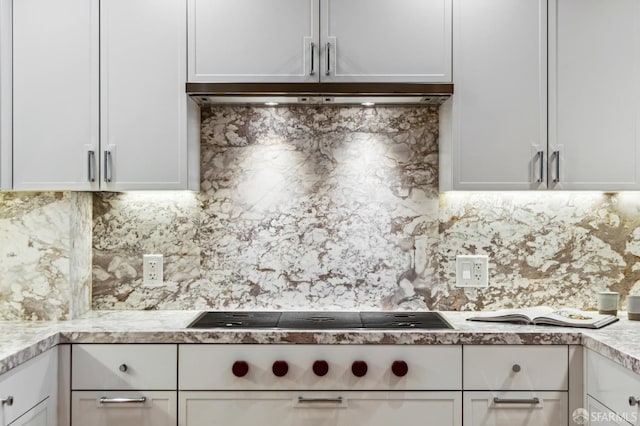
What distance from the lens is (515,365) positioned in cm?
205

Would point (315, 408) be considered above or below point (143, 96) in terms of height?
below

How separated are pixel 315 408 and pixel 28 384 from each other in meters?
0.97

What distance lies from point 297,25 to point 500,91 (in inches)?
33.9

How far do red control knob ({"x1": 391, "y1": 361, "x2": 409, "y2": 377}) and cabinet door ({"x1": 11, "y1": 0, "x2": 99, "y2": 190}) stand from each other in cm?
136

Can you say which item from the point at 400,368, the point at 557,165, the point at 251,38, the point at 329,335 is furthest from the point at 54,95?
the point at 557,165

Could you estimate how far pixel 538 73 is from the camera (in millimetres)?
2273

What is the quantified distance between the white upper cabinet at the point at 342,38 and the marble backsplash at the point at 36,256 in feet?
2.72

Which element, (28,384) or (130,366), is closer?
(28,384)

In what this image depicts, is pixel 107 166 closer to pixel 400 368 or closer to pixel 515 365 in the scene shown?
pixel 400 368

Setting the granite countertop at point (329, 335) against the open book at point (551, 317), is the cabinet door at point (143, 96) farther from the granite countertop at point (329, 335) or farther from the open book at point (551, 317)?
the open book at point (551, 317)

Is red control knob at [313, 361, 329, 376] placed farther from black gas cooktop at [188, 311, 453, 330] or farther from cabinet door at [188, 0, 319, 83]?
cabinet door at [188, 0, 319, 83]

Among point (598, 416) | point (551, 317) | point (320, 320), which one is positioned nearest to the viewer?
point (598, 416)

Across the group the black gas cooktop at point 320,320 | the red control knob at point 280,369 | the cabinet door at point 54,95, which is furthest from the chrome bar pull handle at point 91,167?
the red control knob at point 280,369

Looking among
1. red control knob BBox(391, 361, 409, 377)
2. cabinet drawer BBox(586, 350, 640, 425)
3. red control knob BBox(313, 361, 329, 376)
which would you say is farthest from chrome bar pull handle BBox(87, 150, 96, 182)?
cabinet drawer BBox(586, 350, 640, 425)
